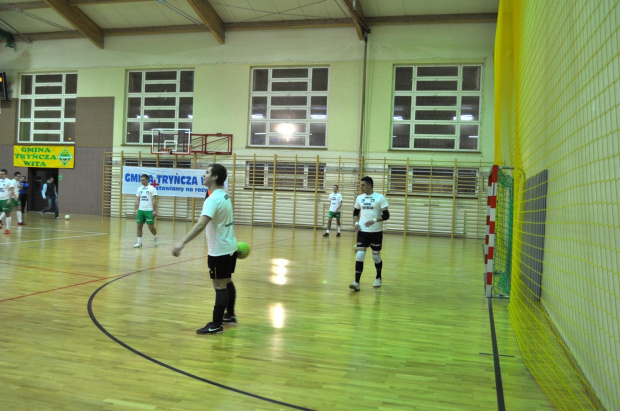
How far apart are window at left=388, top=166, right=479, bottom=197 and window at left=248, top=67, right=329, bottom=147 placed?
3.57 m

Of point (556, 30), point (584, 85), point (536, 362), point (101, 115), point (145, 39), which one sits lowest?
point (536, 362)

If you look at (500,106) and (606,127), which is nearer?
(606,127)

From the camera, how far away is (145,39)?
75.8ft

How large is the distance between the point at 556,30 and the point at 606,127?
2314mm

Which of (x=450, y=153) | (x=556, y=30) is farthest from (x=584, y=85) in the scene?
(x=450, y=153)

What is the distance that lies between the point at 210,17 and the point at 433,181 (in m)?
11.6

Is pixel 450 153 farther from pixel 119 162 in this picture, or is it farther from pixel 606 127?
pixel 606 127

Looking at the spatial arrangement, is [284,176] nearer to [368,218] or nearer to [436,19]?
[436,19]

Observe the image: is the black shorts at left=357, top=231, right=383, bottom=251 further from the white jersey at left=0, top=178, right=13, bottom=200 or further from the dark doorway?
the dark doorway

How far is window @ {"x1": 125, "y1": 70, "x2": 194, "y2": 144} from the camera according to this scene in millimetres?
22938

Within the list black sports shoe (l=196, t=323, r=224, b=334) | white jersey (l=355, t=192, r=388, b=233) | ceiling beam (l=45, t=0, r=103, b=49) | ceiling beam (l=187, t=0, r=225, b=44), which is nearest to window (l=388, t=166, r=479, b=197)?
ceiling beam (l=187, t=0, r=225, b=44)

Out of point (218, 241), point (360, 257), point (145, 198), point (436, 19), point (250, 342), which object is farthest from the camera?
point (436, 19)

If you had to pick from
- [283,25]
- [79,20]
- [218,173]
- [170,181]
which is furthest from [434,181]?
[79,20]

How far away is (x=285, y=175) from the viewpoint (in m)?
21.6
